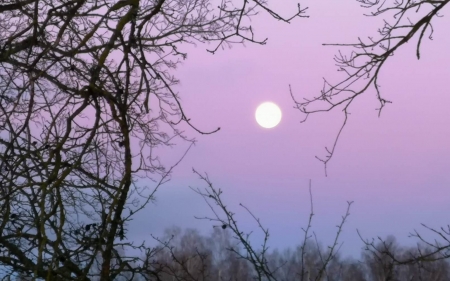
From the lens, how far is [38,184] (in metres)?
2.47

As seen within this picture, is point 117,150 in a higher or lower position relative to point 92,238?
higher

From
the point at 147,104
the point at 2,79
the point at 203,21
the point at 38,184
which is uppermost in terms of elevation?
the point at 203,21

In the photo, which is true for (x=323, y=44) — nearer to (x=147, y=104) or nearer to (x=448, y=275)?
(x=147, y=104)

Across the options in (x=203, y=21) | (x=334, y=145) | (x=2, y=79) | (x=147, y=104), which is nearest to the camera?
(x=147, y=104)

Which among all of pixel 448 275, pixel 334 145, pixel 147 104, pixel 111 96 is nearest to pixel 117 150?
pixel 147 104

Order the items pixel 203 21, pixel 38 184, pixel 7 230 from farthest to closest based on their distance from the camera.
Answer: pixel 203 21 < pixel 7 230 < pixel 38 184

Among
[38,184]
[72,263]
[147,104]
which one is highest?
[147,104]

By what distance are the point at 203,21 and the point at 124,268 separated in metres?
2.98

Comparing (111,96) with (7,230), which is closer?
(111,96)

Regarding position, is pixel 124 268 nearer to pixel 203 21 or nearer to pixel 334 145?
pixel 334 145

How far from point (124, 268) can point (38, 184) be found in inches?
26.6

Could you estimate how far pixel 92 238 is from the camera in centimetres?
282

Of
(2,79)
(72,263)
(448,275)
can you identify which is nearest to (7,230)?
(72,263)

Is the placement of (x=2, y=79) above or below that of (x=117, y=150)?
above
